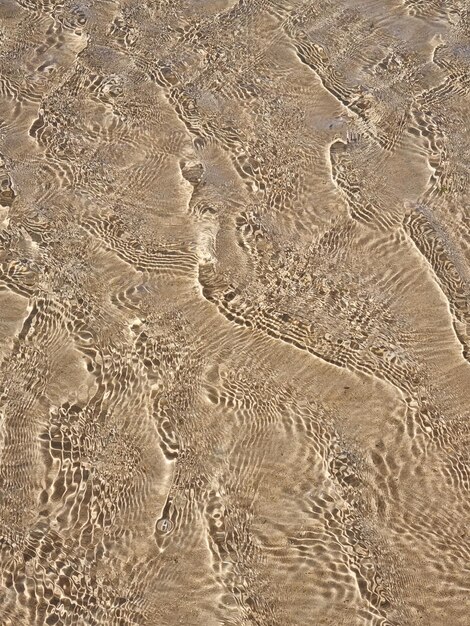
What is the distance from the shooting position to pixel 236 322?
9.27ft

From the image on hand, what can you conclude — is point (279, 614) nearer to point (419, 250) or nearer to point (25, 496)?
point (25, 496)

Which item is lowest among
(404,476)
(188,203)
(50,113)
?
(50,113)

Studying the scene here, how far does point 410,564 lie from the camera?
7.33ft

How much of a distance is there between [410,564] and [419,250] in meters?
1.28

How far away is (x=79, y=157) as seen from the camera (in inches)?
138

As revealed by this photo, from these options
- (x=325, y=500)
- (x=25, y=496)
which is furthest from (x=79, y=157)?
(x=325, y=500)

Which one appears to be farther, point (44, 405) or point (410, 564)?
point (44, 405)

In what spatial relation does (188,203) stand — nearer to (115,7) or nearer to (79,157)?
(79,157)

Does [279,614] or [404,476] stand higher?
[404,476]

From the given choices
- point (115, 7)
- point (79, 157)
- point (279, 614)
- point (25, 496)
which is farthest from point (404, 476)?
point (115, 7)

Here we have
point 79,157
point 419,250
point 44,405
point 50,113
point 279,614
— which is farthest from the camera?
point 50,113

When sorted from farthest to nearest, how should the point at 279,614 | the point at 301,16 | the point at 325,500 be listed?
the point at 301,16, the point at 325,500, the point at 279,614

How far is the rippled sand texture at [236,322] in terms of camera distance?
224cm

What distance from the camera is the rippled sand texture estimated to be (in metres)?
2.24
